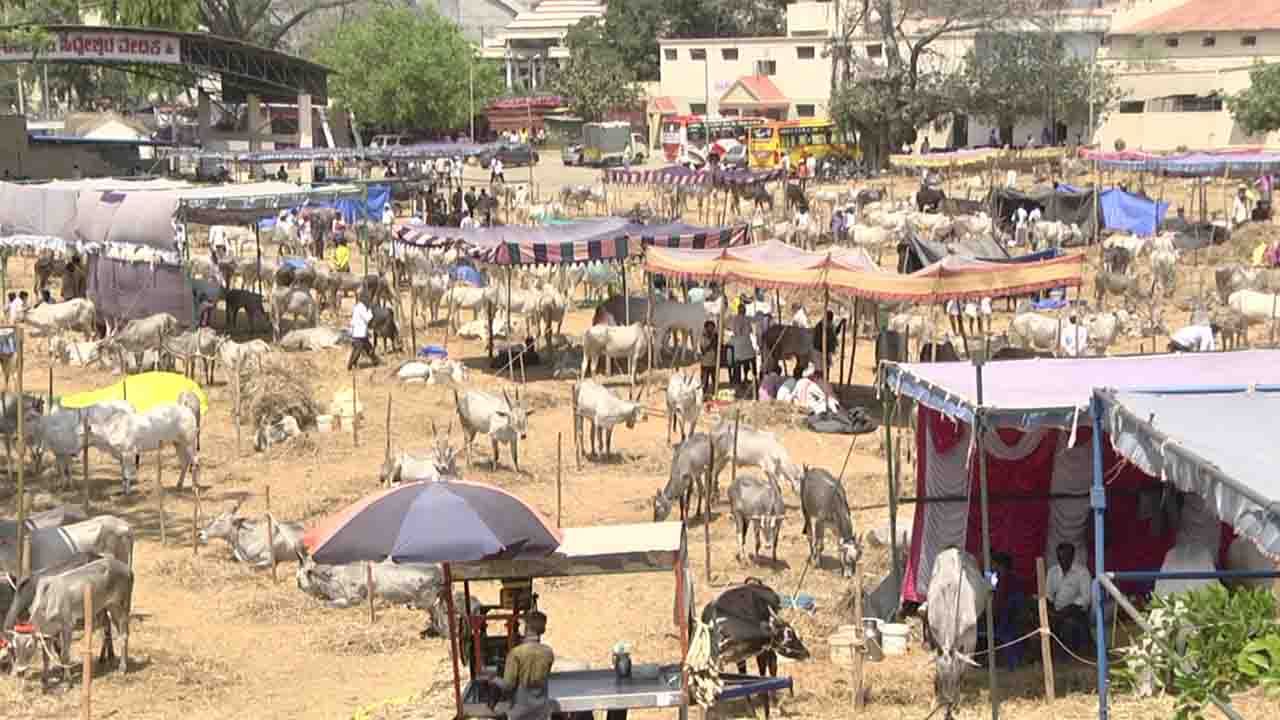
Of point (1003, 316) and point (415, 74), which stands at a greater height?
point (415, 74)

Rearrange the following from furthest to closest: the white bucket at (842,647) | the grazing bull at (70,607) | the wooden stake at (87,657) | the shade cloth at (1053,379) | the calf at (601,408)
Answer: the calf at (601,408) < the white bucket at (842,647) < the grazing bull at (70,607) < the shade cloth at (1053,379) < the wooden stake at (87,657)

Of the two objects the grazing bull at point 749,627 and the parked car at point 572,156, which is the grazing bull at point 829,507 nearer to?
the grazing bull at point 749,627

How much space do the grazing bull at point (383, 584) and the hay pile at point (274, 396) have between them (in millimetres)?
8052

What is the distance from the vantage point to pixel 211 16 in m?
85.6

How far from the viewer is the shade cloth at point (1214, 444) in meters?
9.91

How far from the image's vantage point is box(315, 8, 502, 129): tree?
79.3 metres

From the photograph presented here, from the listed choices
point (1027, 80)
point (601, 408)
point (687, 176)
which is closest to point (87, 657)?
point (601, 408)

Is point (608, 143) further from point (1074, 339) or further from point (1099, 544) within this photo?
point (1099, 544)

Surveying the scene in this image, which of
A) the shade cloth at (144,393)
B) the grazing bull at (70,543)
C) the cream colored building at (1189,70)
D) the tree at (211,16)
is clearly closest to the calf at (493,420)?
the shade cloth at (144,393)

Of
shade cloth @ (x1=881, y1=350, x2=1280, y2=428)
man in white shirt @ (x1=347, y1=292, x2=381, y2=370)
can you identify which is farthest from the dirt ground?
man in white shirt @ (x1=347, y1=292, x2=381, y2=370)

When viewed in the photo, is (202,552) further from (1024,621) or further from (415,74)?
(415,74)

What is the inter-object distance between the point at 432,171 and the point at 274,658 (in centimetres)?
4969

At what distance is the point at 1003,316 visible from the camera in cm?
3412

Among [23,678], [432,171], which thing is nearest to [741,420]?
[23,678]
